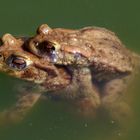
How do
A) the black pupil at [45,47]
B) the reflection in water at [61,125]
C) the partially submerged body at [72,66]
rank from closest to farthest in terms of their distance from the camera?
1. the black pupil at [45,47]
2. the partially submerged body at [72,66]
3. the reflection in water at [61,125]

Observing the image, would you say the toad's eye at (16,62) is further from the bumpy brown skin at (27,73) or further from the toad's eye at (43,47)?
the toad's eye at (43,47)

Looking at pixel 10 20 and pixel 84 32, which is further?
pixel 10 20

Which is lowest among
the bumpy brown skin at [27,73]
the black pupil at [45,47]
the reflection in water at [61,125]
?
the reflection in water at [61,125]

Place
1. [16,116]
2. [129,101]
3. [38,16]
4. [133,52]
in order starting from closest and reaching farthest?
1. [16,116]
2. [129,101]
3. [133,52]
4. [38,16]

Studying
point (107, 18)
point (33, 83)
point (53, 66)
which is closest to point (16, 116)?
point (33, 83)

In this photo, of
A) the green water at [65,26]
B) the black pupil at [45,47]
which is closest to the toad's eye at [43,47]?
the black pupil at [45,47]

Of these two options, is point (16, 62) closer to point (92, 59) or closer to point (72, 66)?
point (72, 66)

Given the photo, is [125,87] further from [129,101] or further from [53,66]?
[53,66]

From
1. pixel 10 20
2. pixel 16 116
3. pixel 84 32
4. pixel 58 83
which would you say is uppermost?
pixel 10 20
